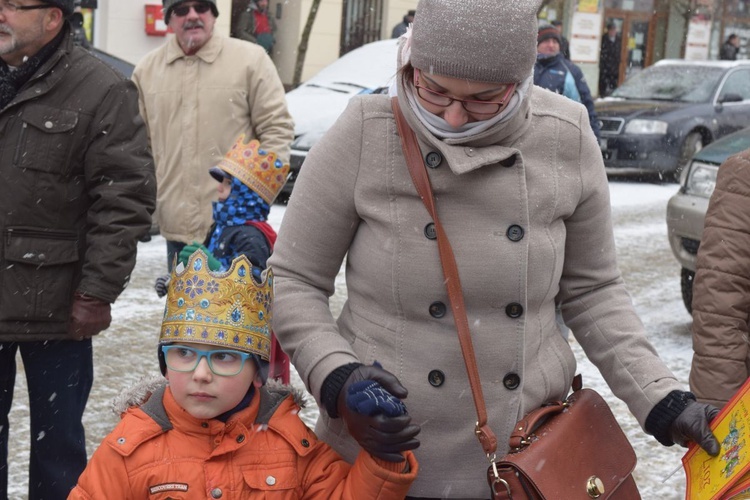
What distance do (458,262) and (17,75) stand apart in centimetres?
197

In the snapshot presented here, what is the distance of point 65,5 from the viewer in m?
4.05

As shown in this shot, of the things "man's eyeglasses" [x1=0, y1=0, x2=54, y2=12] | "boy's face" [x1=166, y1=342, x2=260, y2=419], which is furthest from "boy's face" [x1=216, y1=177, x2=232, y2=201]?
"boy's face" [x1=166, y1=342, x2=260, y2=419]

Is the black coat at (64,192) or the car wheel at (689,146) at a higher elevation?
the black coat at (64,192)

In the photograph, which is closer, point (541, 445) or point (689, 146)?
point (541, 445)

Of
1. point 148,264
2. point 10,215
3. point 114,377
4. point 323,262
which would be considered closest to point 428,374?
point 323,262

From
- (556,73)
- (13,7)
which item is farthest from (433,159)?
(556,73)

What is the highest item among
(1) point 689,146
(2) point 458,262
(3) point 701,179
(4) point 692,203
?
(2) point 458,262

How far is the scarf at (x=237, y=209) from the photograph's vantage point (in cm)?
520

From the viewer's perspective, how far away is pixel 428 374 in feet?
8.89

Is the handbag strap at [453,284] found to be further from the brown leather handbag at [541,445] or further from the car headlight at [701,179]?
the car headlight at [701,179]

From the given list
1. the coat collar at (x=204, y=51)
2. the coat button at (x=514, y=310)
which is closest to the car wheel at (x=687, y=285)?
the coat collar at (x=204, y=51)

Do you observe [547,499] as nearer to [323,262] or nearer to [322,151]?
[323,262]

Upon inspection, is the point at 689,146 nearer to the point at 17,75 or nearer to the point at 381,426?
the point at 17,75

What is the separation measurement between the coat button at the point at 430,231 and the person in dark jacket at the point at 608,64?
27.3 metres
